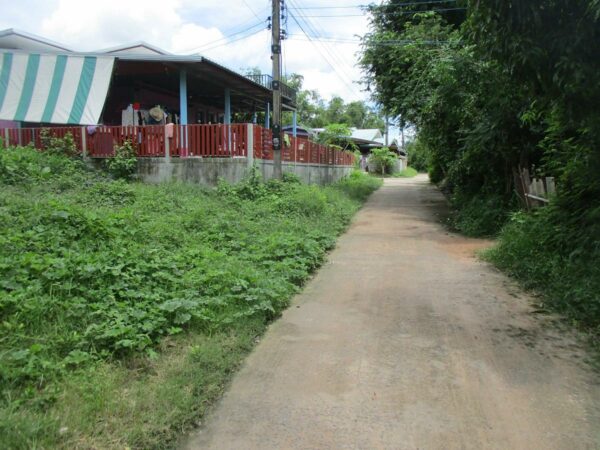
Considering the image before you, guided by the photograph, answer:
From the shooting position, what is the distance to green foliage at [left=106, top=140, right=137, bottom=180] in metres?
13.1

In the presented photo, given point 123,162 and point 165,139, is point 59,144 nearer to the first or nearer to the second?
point 123,162

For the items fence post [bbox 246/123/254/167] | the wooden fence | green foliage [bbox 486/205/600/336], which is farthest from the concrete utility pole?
green foliage [bbox 486/205/600/336]

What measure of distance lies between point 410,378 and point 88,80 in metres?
12.7

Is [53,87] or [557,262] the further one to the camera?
[53,87]

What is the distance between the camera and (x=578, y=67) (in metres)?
4.28

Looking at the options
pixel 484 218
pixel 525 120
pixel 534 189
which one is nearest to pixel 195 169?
pixel 484 218

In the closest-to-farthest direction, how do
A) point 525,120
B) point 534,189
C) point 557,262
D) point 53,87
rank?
point 557,262 → point 525,120 → point 534,189 → point 53,87

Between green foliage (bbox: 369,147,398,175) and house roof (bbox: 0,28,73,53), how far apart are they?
32.7m

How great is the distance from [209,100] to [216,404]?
768 inches

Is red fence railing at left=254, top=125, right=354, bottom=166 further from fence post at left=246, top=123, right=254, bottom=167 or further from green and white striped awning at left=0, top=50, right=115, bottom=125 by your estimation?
green and white striped awning at left=0, top=50, right=115, bottom=125

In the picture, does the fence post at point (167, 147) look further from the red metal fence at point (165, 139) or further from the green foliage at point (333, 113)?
the green foliage at point (333, 113)

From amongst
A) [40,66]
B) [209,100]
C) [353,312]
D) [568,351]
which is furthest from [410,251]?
[209,100]

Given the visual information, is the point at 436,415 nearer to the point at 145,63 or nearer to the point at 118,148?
the point at 118,148

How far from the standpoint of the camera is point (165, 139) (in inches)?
518
